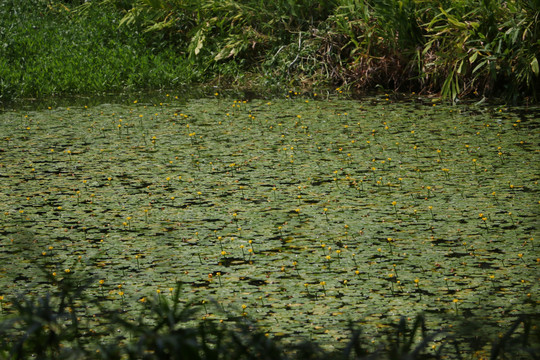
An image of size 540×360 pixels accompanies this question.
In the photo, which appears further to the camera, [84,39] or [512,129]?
[84,39]

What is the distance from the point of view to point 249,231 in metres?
5.17

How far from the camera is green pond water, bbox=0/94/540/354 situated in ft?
13.3

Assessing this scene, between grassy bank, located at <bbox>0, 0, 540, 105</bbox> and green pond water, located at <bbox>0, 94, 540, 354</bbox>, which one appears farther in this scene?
grassy bank, located at <bbox>0, 0, 540, 105</bbox>

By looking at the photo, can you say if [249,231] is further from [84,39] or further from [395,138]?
[84,39]

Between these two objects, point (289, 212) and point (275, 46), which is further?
point (275, 46)

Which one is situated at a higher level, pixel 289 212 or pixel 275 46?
pixel 275 46

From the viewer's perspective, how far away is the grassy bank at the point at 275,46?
913cm

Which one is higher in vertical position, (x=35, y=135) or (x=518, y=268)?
(x=518, y=268)

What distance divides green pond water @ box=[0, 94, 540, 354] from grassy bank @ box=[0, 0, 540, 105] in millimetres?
764

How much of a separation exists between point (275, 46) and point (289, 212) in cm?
630

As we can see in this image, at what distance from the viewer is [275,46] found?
37.6 feet

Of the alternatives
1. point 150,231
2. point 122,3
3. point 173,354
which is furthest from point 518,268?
point 122,3

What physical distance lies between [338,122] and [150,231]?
143 inches

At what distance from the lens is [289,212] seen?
5.54 meters
